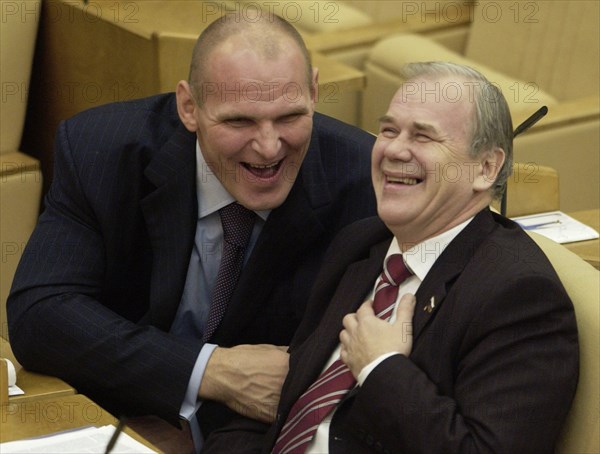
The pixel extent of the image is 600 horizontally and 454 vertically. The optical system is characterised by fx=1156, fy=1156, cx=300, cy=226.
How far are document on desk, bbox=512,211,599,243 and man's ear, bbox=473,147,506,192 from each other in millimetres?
751

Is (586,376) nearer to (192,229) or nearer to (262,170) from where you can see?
(262,170)

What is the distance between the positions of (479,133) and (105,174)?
2.34 ft

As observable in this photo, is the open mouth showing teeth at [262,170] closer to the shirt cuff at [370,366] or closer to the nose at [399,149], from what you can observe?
the nose at [399,149]

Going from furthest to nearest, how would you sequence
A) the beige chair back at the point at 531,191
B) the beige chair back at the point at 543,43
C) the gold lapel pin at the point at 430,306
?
the beige chair back at the point at 543,43 → the beige chair back at the point at 531,191 → the gold lapel pin at the point at 430,306

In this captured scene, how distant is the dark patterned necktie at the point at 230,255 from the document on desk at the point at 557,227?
0.63 m

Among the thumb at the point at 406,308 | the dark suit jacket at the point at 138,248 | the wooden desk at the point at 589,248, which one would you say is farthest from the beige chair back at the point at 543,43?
the thumb at the point at 406,308

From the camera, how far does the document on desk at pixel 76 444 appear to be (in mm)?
1458

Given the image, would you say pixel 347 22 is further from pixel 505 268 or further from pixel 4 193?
pixel 505 268

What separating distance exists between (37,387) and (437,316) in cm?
64

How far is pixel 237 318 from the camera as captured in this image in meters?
1.98

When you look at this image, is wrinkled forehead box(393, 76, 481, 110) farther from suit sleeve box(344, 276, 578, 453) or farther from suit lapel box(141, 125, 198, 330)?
suit lapel box(141, 125, 198, 330)

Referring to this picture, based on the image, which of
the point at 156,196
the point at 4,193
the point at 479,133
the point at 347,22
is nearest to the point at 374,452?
the point at 479,133

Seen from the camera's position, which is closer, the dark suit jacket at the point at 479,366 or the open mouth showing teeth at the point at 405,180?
the dark suit jacket at the point at 479,366

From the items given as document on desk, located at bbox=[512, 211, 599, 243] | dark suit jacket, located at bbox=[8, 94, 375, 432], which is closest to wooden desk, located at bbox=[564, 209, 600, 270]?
document on desk, located at bbox=[512, 211, 599, 243]
